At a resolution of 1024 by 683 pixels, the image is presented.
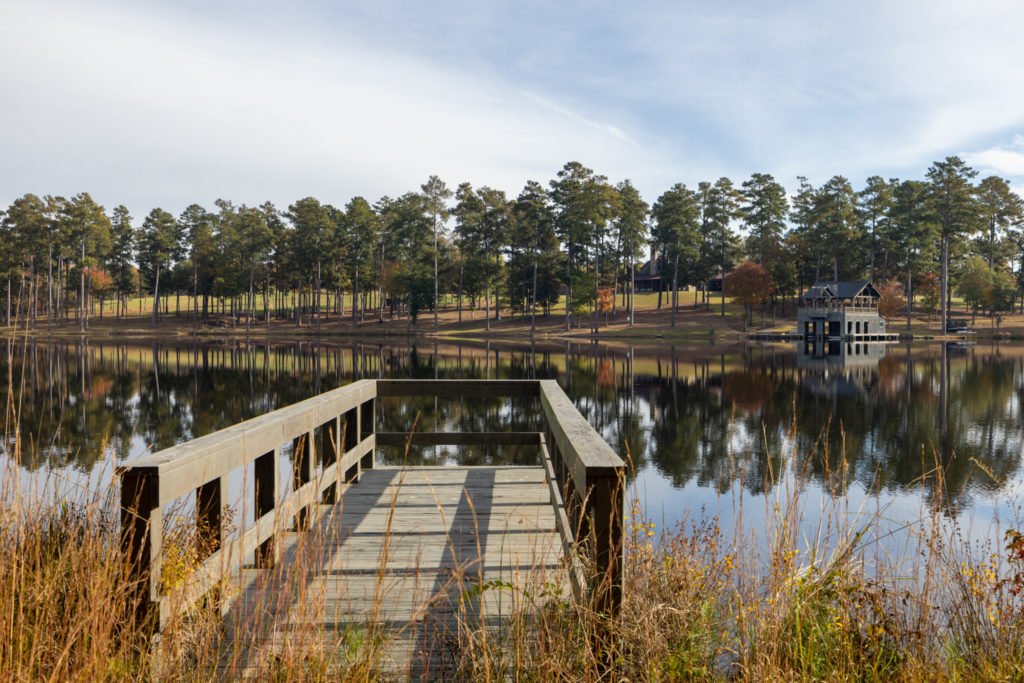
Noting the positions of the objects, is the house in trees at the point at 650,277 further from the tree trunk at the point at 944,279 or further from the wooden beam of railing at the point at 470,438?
the wooden beam of railing at the point at 470,438

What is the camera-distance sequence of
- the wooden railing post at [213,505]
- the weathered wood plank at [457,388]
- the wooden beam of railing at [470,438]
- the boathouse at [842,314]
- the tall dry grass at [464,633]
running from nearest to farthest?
the tall dry grass at [464,633] < the wooden railing post at [213,505] < the wooden beam of railing at [470,438] < the weathered wood plank at [457,388] < the boathouse at [842,314]

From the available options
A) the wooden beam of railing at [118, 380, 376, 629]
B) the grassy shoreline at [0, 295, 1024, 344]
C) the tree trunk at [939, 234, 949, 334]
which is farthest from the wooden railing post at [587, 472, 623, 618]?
the tree trunk at [939, 234, 949, 334]

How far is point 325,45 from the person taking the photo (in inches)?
466

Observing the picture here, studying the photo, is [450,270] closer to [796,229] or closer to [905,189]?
[796,229]

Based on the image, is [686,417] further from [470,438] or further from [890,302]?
[890,302]

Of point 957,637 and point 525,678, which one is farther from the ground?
point 525,678

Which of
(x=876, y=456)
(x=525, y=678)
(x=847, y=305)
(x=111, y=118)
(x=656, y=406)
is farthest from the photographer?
(x=847, y=305)

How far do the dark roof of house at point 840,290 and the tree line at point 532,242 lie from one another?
4.51 m

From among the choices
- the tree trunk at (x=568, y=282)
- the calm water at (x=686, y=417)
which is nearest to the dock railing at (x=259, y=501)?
the calm water at (x=686, y=417)

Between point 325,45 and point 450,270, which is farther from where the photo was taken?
point 450,270

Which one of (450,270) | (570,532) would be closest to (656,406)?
(570,532)

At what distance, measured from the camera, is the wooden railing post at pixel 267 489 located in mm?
4012

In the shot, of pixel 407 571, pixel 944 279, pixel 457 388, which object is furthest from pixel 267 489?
pixel 944 279

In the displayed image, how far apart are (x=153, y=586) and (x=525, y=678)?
1.50 m
